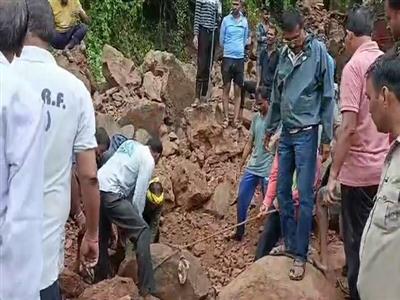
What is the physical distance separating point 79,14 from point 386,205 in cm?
821

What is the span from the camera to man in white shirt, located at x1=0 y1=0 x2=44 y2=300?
215cm

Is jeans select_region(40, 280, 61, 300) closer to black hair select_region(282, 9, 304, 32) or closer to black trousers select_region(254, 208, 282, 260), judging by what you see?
black hair select_region(282, 9, 304, 32)

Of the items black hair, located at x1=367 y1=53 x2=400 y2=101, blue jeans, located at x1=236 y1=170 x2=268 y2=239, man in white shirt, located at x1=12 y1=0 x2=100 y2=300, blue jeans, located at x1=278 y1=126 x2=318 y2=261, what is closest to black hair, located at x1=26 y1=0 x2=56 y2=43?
man in white shirt, located at x1=12 y1=0 x2=100 y2=300

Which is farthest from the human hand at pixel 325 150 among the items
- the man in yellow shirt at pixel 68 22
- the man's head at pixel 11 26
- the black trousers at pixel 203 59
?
the black trousers at pixel 203 59

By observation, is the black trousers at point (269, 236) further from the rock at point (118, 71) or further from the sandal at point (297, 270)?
the rock at point (118, 71)

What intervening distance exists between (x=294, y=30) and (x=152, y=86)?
595 cm

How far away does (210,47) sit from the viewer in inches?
445

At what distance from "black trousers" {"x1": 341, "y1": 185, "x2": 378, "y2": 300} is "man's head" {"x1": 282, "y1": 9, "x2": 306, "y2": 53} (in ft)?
3.50

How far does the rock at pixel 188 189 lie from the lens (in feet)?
30.0

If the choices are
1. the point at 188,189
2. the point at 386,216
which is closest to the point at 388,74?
the point at 386,216

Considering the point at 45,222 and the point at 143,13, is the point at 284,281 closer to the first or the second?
the point at 45,222

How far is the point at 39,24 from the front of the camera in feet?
10.6

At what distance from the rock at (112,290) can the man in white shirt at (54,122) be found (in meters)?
2.39

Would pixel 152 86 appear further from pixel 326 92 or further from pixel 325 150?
pixel 326 92
